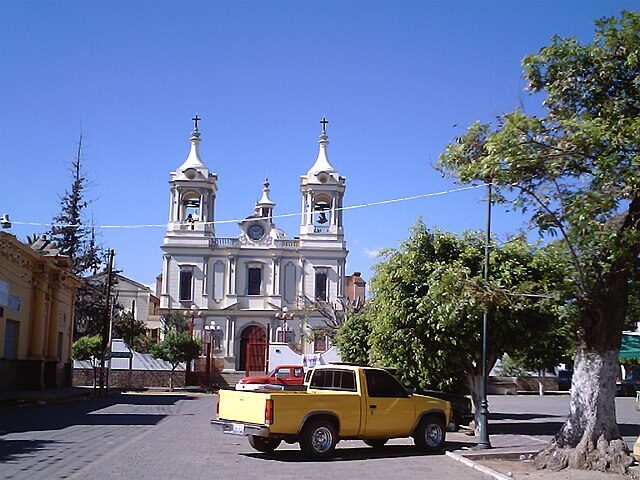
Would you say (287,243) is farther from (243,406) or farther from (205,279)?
(243,406)

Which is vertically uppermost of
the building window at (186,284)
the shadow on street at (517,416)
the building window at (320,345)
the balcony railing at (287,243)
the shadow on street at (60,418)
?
the balcony railing at (287,243)

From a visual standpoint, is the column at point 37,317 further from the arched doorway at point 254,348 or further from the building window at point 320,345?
the arched doorway at point 254,348

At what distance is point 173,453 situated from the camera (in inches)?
581

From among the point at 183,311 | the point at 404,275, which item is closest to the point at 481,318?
the point at 404,275

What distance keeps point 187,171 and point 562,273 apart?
51.6 metres

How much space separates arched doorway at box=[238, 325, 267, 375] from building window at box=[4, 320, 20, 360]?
27.0 metres

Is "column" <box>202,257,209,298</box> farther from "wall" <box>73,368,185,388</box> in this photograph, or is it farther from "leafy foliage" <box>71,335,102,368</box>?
"leafy foliage" <box>71,335,102,368</box>

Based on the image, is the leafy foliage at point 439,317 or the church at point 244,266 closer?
the leafy foliage at point 439,317

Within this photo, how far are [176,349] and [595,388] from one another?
123 feet

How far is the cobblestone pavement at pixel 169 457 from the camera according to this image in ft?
40.4

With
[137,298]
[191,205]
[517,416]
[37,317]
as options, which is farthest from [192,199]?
[517,416]

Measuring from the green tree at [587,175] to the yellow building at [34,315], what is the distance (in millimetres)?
21333

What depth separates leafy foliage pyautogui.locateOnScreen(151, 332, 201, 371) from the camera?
1880 inches

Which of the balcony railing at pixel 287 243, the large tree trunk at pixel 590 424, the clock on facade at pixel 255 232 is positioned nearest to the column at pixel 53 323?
the balcony railing at pixel 287 243
